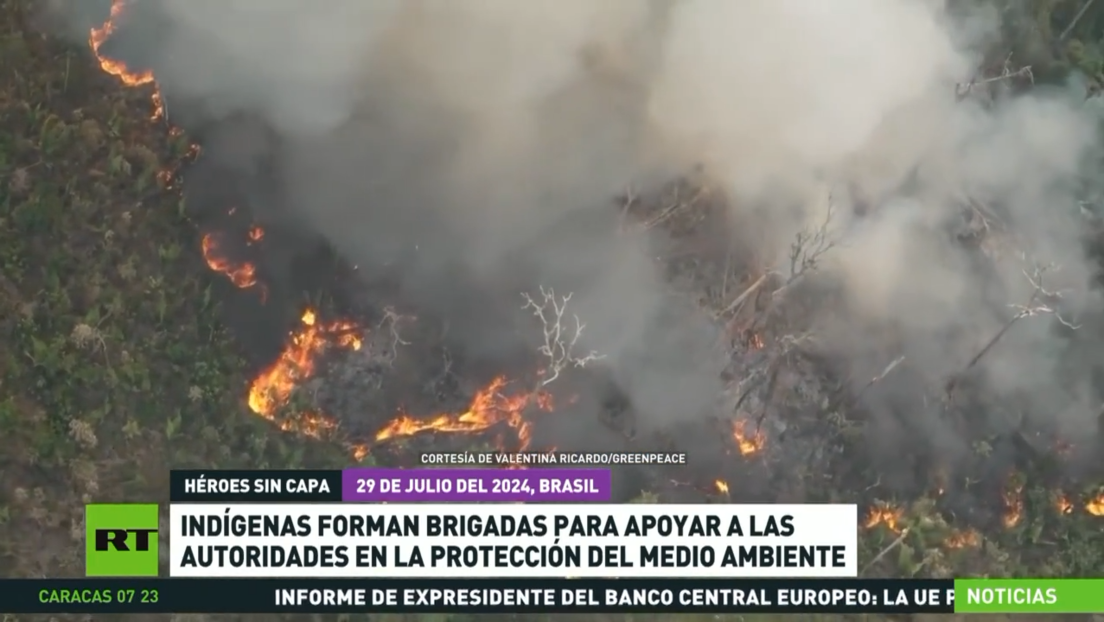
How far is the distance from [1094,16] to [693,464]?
3.66 metres

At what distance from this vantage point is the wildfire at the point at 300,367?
515 cm

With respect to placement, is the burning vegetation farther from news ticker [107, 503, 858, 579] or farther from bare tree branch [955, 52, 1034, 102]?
bare tree branch [955, 52, 1034, 102]

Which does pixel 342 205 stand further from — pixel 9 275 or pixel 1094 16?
pixel 1094 16

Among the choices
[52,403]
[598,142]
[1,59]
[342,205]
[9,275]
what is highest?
[1,59]

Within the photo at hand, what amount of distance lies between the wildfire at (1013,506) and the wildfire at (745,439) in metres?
1.49

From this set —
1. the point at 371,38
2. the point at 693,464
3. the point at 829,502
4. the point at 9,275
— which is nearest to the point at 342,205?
the point at 371,38

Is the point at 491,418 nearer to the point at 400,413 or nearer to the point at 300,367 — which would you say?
the point at 400,413

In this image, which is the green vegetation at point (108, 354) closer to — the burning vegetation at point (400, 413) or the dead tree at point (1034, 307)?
the burning vegetation at point (400, 413)

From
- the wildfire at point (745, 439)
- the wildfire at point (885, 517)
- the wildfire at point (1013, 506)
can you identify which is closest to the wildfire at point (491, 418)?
the wildfire at point (745, 439)

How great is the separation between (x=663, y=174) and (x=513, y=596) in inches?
104

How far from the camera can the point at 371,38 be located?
17.0 feet

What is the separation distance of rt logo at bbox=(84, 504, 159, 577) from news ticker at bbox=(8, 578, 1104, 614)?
3.0 inches

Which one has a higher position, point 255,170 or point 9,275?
point 255,170

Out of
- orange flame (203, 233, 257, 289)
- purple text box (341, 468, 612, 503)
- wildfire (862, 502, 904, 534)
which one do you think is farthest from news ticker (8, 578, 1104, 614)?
orange flame (203, 233, 257, 289)
